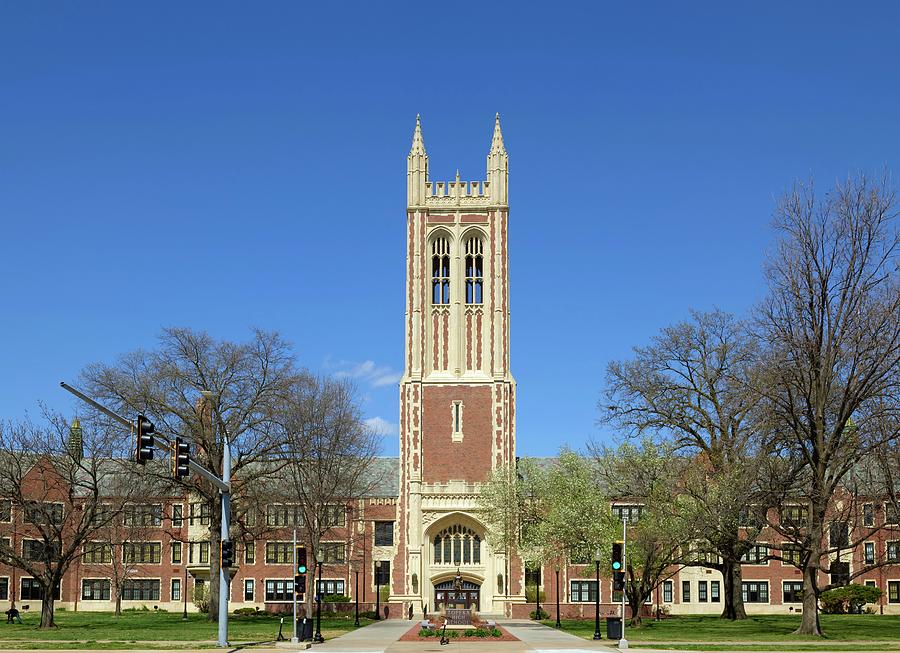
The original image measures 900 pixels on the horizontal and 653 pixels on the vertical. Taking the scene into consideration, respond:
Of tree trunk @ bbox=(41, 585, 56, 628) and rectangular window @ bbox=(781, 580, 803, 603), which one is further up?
tree trunk @ bbox=(41, 585, 56, 628)

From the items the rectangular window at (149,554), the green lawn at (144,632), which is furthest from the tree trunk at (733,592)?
the rectangular window at (149,554)

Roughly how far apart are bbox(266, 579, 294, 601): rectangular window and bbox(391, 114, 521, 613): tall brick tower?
1621cm

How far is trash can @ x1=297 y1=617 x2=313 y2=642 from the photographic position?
43.4 metres

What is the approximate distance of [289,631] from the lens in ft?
169

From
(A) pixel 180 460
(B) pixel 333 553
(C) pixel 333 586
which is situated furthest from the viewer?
(C) pixel 333 586

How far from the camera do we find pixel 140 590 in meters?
89.6

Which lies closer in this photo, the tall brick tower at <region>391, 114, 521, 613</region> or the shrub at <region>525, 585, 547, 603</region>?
the tall brick tower at <region>391, 114, 521, 613</region>

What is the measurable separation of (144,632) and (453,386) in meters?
31.2

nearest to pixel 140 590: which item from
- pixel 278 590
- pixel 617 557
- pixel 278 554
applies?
pixel 278 590

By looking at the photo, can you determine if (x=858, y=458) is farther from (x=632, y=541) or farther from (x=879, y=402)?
(x=632, y=541)

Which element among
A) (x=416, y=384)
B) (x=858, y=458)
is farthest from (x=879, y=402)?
(x=416, y=384)

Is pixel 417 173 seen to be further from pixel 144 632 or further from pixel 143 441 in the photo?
pixel 143 441

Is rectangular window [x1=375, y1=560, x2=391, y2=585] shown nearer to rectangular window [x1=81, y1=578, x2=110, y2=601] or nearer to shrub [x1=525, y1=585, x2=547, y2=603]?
shrub [x1=525, y1=585, x2=547, y2=603]

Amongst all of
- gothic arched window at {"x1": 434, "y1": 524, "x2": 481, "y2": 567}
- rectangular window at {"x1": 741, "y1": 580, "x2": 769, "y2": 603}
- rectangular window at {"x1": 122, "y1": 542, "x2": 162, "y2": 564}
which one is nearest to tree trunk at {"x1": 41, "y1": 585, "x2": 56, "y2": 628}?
gothic arched window at {"x1": 434, "y1": 524, "x2": 481, "y2": 567}
